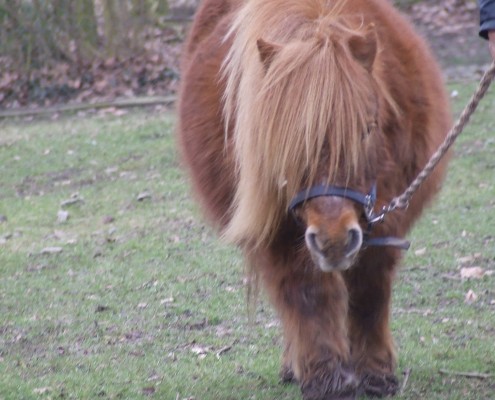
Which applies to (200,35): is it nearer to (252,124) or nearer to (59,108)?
(252,124)

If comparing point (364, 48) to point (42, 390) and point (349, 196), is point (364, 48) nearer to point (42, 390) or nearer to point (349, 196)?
point (349, 196)

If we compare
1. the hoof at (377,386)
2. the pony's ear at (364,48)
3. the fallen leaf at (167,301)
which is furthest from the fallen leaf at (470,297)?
the pony's ear at (364,48)

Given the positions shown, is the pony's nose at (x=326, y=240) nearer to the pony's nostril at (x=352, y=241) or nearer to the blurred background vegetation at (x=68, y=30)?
the pony's nostril at (x=352, y=241)

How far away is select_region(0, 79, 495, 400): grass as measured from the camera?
4.35m

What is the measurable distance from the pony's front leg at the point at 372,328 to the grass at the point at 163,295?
16 centimetres

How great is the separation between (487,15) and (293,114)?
77 centimetres

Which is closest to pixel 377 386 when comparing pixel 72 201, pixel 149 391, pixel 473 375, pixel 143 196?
pixel 473 375

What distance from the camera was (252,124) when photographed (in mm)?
3270

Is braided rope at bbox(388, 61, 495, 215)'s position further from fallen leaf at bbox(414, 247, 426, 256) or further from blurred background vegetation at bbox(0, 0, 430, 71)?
blurred background vegetation at bbox(0, 0, 430, 71)

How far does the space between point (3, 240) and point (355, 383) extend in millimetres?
4238

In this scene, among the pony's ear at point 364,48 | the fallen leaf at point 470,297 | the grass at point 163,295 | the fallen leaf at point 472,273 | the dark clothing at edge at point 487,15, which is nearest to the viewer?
the pony's ear at point 364,48

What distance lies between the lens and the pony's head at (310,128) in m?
3.06

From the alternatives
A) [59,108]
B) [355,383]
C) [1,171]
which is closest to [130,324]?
[355,383]

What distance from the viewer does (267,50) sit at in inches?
128
